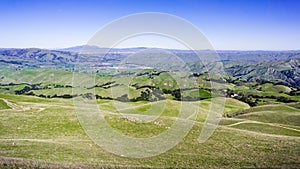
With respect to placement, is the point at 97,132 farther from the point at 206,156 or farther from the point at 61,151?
the point at 206,156

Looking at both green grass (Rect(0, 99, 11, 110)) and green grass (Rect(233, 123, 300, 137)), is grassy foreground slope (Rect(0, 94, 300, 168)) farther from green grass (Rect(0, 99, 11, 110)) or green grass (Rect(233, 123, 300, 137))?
green grass (Rect(233, 123, 300, 137))

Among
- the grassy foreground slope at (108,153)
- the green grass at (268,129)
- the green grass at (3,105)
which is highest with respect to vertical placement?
the grassy foreground slope at (108,153)

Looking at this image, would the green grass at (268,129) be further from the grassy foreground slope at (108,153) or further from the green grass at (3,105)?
the green grass at (3,105)

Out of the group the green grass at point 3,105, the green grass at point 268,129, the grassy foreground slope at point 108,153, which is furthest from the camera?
the green grass at point 268,129

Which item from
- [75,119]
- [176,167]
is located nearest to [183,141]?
[176,167]

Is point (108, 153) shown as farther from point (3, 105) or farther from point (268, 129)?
point (268, 129)

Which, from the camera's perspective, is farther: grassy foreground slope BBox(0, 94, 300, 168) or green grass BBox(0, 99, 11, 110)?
green grass BBox(0, 99, 11, 110)

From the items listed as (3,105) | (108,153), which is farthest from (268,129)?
(3,105)

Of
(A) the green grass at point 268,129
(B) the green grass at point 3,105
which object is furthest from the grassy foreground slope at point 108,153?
(A) the green grass at point 268,129

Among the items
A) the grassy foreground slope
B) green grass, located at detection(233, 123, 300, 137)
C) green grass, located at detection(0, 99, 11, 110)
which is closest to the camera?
the grassy foreground slope

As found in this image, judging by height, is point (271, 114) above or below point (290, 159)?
below

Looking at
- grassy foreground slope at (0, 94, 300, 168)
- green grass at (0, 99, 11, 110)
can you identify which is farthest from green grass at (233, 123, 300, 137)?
green grass at (0, 99, 11, 110)
